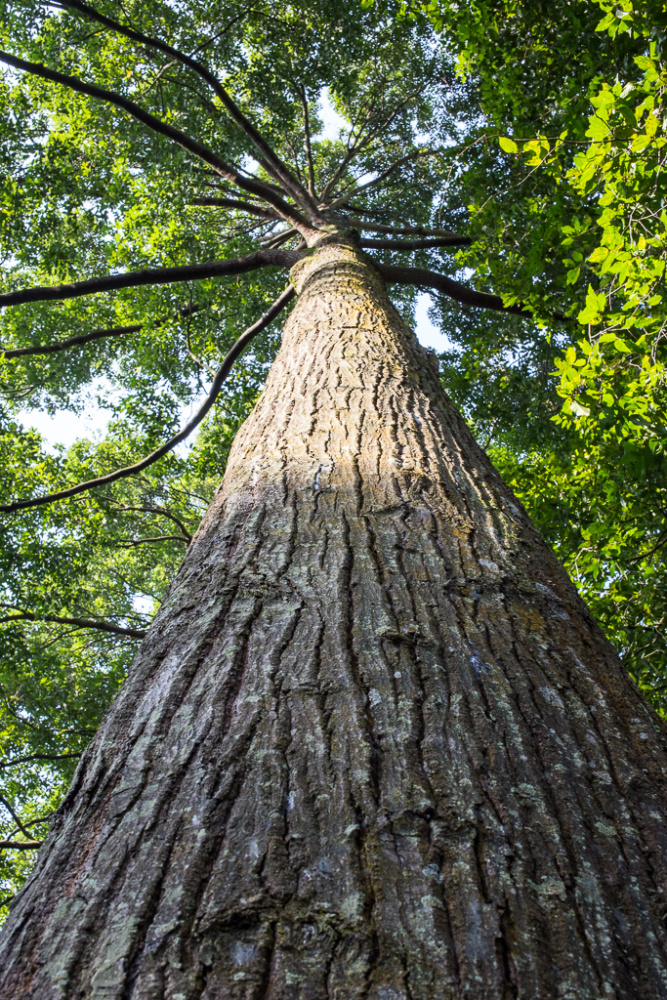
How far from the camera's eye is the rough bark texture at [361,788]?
2.74ft

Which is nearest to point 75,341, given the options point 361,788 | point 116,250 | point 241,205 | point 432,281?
point 116,250

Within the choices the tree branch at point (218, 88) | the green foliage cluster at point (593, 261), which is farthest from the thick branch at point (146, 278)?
the green foliage cluster at point (593, 261)

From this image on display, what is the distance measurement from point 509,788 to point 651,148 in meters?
2.66

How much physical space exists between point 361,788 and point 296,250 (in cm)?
550

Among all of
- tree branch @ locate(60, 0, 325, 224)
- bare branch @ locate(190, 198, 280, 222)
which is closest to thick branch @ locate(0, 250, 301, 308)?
tree branch @ locate(60, 0, 325, 224)

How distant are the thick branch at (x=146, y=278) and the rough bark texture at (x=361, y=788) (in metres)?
3.83

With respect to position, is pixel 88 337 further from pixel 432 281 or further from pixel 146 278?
pixel 432 281

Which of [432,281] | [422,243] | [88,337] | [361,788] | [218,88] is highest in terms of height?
[422,243]

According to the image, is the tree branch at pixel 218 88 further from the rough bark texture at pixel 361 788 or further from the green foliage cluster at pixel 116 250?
the rough bark texture at pixel 361 788

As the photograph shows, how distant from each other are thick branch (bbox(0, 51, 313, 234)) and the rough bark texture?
186 inches

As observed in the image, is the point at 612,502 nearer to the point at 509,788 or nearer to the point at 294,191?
the point at 509,788

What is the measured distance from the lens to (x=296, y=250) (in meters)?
5.84

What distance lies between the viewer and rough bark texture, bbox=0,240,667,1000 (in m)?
0.83

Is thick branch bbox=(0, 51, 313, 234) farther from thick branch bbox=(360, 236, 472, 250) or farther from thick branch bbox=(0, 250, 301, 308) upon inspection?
thick branch bbox=(360, 236, 472, 250)
